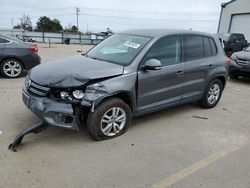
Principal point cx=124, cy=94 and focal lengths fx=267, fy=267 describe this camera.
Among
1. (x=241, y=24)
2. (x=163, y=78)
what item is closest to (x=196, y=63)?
(x=163, y=78)

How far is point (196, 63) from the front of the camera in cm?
522

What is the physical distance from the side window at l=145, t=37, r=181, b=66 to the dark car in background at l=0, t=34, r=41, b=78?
5.09m

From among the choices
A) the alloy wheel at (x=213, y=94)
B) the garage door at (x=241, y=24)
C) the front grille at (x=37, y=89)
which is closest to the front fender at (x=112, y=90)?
the front grille at (x=37, y=89)

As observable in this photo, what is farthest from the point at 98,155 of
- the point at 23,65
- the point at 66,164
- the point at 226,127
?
the point at 23,65

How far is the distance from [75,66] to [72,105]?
0.75 metres

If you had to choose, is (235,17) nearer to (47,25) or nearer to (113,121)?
(113,121)

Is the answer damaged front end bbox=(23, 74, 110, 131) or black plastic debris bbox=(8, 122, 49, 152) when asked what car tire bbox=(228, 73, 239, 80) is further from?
black plastic debris bbox=(8, 122, 49, 152)

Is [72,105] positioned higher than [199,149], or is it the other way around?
→ [72,105]

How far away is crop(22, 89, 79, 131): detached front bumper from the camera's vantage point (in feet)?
12.1

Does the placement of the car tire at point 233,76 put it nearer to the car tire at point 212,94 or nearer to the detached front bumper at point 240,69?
the detached front bumper at point 240,69

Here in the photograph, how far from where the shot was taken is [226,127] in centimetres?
492

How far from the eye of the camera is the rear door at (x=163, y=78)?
4.37 metres

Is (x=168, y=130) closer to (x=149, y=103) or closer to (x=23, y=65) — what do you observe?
(x=149, y=103)

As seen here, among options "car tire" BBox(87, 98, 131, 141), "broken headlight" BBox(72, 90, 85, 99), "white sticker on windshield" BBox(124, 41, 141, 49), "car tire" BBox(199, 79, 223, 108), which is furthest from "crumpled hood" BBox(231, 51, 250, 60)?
"broken headlight" BBox(72, 90, 85, 99)
